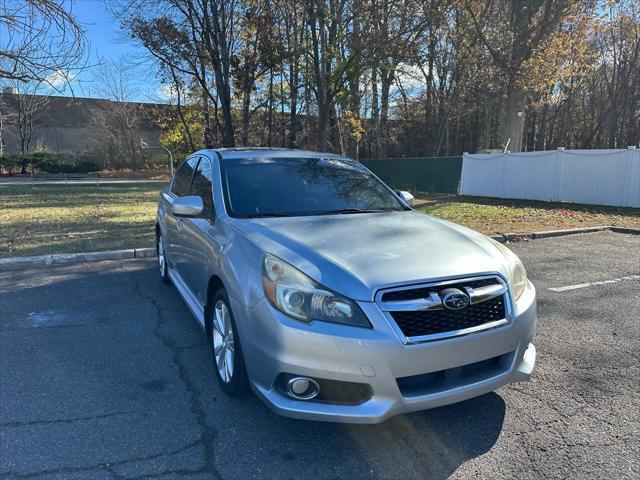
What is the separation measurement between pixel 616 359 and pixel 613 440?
52.5 inches

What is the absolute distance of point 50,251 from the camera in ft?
24.6

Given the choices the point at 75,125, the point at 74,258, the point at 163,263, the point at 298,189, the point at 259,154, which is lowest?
the point at 74,258

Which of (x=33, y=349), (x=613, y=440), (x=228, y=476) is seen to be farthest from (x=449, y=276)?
(x=33, y=349)

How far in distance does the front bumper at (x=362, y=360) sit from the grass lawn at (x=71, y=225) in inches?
245

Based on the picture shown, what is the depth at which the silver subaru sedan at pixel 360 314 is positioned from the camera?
2389 mm

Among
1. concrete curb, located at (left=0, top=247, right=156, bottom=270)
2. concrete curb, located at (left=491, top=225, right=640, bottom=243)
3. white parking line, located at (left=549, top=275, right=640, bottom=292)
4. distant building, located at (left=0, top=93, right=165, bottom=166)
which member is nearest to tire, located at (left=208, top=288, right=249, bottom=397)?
white parking line, located at (left=549, top=275, right=640, bottom=292)

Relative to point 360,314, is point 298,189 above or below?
above

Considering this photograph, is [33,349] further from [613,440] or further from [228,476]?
[613,440]

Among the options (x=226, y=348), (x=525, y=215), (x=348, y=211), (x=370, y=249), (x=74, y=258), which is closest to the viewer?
(x=370, y=249)

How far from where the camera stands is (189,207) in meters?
3.68

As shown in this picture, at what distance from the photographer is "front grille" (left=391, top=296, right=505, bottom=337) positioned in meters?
2.42

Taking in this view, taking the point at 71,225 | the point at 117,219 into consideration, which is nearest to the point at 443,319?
the point at 71,225

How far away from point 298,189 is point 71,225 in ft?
27.4

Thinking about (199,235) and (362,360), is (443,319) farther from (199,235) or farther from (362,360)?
(199,235)
